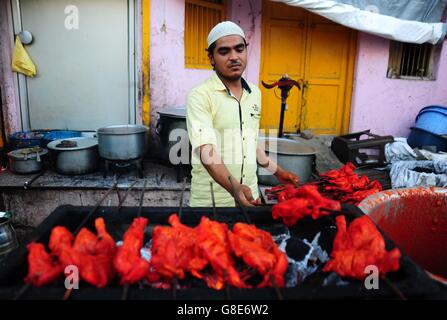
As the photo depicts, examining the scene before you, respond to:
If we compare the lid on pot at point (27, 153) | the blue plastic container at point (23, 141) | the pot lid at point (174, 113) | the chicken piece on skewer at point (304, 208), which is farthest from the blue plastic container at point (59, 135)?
the chicken piece on skewer at point (304, 208)

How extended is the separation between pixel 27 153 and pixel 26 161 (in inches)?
5.9

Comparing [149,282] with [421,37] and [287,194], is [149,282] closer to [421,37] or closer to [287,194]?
[287,194]

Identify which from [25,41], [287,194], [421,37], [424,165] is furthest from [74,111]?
[421,37]

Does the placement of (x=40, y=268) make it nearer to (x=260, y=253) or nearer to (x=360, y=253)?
(x=260, y=253)

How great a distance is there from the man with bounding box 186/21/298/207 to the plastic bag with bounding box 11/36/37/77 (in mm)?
4595

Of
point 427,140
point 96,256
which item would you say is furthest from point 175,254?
point 427,140

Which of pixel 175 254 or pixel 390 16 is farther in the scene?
pixel 390 16

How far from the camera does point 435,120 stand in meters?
6.23

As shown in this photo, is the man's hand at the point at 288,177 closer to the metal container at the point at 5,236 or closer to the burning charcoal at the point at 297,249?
the burning charcoal at the point at 297,249

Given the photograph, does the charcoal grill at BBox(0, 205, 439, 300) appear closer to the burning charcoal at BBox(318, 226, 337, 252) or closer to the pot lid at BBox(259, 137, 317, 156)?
the burning charcoal at BBox(318, 226, 337, 252)

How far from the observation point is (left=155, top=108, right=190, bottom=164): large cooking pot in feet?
16.8

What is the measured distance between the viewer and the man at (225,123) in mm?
2670

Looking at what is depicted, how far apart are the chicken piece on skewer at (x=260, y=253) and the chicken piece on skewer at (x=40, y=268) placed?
0.74 m

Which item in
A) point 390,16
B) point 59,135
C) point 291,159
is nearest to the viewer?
point 291,159
